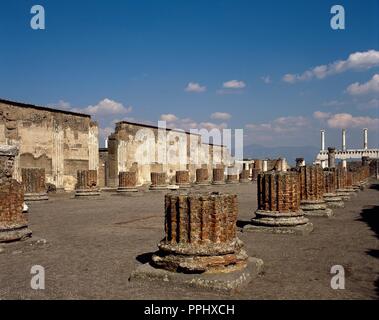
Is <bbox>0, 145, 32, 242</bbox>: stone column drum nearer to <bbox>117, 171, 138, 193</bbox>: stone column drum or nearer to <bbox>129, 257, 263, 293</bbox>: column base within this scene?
<bbox>129, 257, 263, 293</bbox>: column base

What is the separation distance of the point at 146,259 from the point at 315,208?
596cm

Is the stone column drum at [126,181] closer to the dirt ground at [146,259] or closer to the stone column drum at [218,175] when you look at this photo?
the dirt ground at [146,259]

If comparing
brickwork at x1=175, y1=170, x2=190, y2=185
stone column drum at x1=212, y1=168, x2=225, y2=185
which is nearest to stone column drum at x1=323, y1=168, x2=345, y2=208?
brickwork at x1=175, y1=170, x2=190, y2=185

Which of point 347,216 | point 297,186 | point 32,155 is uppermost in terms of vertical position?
point 32,155

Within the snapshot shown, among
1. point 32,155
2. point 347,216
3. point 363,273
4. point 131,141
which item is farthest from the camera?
point 131,141

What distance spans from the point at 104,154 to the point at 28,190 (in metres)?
12.4

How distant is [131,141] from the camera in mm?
26078

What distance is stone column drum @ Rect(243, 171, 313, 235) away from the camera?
7.90 metres

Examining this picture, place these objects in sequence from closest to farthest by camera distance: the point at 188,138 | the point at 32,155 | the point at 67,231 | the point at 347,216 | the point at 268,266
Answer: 1. the point at 268,266
2. the point at 67,231
3. the point at 347,216
4. the point at 32,155
5. the point at 188,138

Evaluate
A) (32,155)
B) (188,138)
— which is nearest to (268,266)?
(32,155)

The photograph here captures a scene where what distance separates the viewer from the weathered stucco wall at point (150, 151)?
2497cm

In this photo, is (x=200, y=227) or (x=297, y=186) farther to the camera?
(x=297, y=186)

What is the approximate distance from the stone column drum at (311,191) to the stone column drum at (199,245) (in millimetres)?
5538
